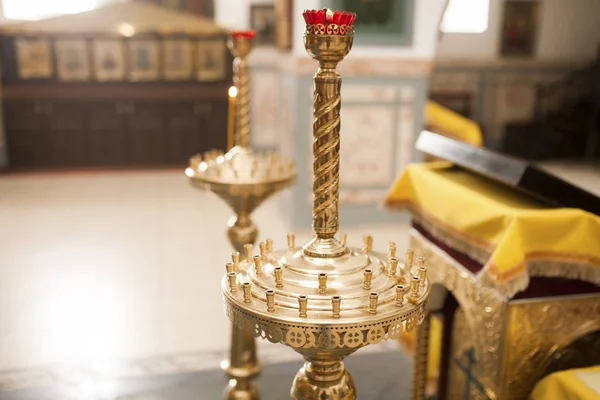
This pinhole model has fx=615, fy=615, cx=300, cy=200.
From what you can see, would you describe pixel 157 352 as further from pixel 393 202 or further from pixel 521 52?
pixel 521 52

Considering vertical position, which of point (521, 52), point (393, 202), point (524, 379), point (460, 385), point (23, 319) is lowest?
point (23, 319)

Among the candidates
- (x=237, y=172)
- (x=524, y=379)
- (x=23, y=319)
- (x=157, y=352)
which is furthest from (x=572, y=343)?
(x=23, y=319)

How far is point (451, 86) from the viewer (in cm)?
317

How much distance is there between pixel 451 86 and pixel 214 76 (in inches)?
227

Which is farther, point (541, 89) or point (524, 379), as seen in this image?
point (541, 89)

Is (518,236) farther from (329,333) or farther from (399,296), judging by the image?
(329,333)

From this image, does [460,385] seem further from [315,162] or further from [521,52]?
[315,162]

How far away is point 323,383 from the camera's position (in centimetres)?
136

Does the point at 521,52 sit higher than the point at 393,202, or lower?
higher

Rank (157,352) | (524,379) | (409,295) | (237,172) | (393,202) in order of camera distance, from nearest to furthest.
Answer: (409,295)
(524,379)
(237,172)
(393,202)
(157,352)

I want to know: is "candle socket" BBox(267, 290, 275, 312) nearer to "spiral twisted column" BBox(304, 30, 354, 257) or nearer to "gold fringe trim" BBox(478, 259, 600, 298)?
"spiral twisted column" BBox(304, 30, 354, 257)

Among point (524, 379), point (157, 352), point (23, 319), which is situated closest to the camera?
point (524, 379)

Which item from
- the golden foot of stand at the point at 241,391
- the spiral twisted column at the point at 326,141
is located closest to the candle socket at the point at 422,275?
the spiral twisted column at the point at 326,141

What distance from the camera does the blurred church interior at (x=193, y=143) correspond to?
2.43 meters
